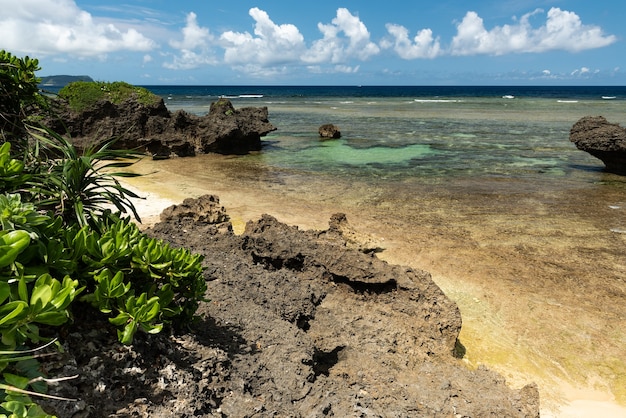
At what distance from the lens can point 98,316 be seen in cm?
218

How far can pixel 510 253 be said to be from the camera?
776 centimetres

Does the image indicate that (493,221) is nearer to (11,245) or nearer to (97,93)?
(11,245)

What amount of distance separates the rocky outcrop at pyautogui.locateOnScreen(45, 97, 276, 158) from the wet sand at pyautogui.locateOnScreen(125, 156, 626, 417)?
11.1 feet

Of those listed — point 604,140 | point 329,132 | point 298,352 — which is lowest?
point 298,352

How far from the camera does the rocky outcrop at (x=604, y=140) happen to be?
48.0 feet

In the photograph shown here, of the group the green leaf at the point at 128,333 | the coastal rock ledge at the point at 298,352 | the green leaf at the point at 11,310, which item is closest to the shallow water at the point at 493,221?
the coastal rock ledge at the point at 298,352

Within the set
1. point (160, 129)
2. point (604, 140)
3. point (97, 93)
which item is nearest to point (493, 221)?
point (604, 140)

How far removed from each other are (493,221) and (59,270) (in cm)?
939

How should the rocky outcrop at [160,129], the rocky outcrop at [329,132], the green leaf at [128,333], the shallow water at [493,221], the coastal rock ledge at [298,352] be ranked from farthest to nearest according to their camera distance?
the rocky outcrop at [329,132] → the rocky outcrop at [160,129] → the shallow water at [493,221] → the coastal rock ledge at [298,352] → the green leaf at [128,333]

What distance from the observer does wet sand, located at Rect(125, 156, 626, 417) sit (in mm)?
4742

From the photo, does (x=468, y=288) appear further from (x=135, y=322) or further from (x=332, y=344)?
(x=135, y=322)

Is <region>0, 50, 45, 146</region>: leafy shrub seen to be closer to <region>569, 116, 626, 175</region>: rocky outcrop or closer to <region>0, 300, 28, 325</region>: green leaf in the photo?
<region>0, 300, 28, 325</region>: green leaf

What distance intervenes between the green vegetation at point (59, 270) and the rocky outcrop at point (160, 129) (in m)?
14.2

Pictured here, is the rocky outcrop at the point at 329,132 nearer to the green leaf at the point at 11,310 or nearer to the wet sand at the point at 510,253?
the wet sand at the point at 510,253
